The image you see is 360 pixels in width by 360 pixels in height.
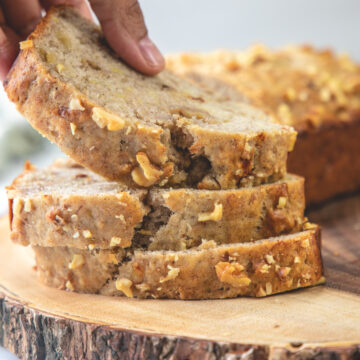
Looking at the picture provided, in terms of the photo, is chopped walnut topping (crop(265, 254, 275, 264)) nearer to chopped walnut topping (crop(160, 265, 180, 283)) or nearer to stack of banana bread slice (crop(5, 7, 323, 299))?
stack of banana bread slice (crop(5, 7, 323, 299))

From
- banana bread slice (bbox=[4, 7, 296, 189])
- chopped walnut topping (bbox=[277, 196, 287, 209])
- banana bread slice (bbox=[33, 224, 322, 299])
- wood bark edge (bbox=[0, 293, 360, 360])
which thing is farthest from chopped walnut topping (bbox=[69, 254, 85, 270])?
chopped walnut topping (bbox=[277, 196, 287, 209])

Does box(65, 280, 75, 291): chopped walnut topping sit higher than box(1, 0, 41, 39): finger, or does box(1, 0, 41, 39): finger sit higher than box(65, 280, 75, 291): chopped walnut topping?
box(1, 0, 41, 39): finger

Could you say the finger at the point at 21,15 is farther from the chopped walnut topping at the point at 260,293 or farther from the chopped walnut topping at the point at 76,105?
the chopped walnut topping at the point at 260,293

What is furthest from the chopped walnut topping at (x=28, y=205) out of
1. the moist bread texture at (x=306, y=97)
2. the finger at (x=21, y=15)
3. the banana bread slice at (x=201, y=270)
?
the moist bread texture at (x=306, y=97)

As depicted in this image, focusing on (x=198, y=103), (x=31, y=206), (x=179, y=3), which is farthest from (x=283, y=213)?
(x=179, y=3)

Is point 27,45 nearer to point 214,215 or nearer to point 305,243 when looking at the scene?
point 214,215

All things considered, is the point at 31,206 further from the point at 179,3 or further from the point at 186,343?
the point at 179,3

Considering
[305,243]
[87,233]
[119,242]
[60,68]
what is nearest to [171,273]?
[119,242]
